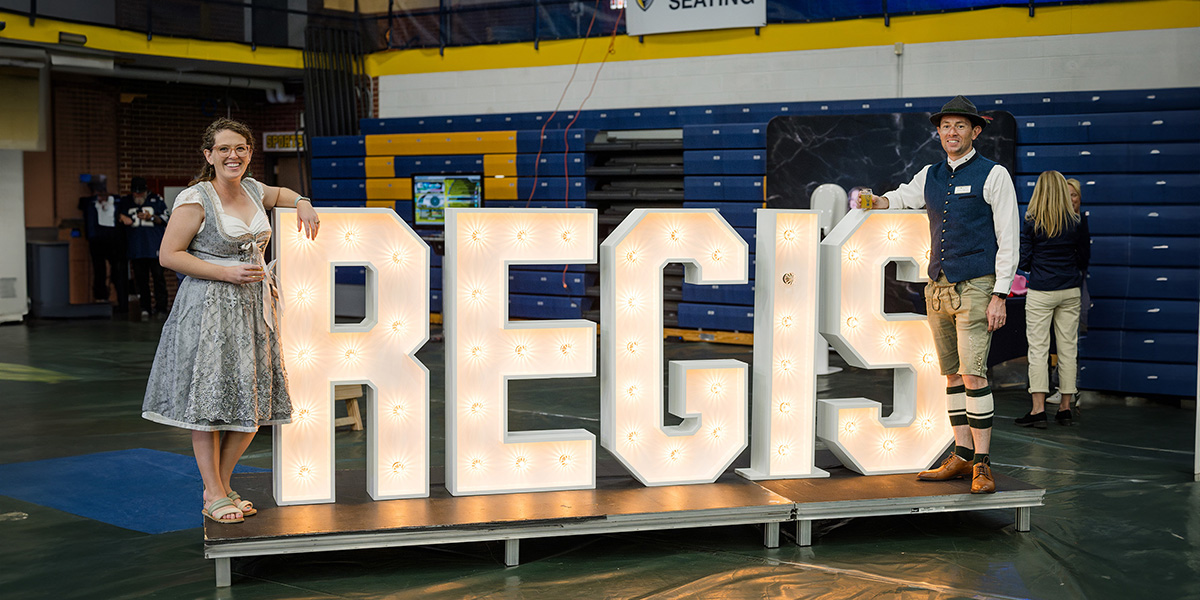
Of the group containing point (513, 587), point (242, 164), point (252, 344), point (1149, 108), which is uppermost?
point (1149, 108)

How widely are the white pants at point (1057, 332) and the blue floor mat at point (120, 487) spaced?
4.49 metres

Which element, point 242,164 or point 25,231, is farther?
point 25,231

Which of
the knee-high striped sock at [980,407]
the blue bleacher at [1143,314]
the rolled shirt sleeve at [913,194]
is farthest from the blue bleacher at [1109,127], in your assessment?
the knee-high striped sock at [980,407]

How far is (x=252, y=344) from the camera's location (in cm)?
355

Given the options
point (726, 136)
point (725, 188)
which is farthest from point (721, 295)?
point (726, 136)

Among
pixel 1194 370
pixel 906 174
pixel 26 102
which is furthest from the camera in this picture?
pixel 26 102

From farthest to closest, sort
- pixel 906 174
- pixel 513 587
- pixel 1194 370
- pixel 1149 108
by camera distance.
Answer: pixel 906 174
pixel 1149 108
pixel 1194 370
pixel 513 587

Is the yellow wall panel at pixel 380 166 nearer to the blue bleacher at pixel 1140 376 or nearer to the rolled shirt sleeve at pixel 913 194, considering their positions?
the blue bleacher at pixel 1140 376

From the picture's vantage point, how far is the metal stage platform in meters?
3.47

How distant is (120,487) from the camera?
15.7 ft

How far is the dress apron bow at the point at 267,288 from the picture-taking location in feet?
11.9

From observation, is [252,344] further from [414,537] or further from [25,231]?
[25,231]

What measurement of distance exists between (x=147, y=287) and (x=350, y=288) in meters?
2.61

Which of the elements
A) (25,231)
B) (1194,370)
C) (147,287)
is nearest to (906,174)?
(1194,370)
